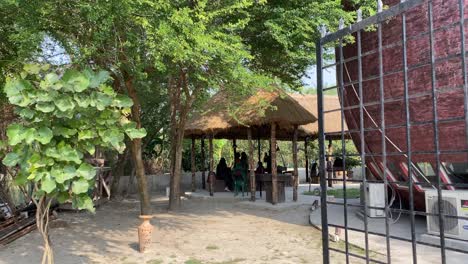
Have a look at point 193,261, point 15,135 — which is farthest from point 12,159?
point 193,261

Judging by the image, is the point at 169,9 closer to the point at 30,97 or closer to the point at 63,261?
the point at 30,97

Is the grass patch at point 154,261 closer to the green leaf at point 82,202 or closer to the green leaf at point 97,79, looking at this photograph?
the green leaf at point 82,202

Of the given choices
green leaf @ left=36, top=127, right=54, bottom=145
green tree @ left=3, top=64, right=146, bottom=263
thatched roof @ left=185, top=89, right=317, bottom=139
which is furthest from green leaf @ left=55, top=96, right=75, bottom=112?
thatched roof @ left=185, top=89, right=317, bottom=139

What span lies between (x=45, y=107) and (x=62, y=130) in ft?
0.93

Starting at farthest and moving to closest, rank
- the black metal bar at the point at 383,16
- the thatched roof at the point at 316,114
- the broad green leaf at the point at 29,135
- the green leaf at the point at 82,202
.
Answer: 1. the thatched roof at the point at 316,114
2. the green leaf at the point at 82,202
3. the broad green leaf at the point at 29,135
4. the black metal bar at the point at 383,16

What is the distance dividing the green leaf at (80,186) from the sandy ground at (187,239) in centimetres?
347

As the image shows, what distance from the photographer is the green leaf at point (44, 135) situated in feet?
14.1

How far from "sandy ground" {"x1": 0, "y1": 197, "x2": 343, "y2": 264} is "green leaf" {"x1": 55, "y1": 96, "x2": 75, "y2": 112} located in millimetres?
3937

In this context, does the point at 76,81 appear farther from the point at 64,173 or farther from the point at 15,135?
the point at 64,173

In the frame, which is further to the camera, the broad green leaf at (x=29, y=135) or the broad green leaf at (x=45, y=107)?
the broad green leaf at (x=45, y=107)

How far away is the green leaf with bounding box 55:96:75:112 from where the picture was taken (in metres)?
4.38

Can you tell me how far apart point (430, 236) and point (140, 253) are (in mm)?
5179

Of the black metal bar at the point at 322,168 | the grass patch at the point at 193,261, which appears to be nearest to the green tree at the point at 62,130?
the black metal bar at the point at 322,168

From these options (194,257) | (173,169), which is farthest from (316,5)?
(173,169)
